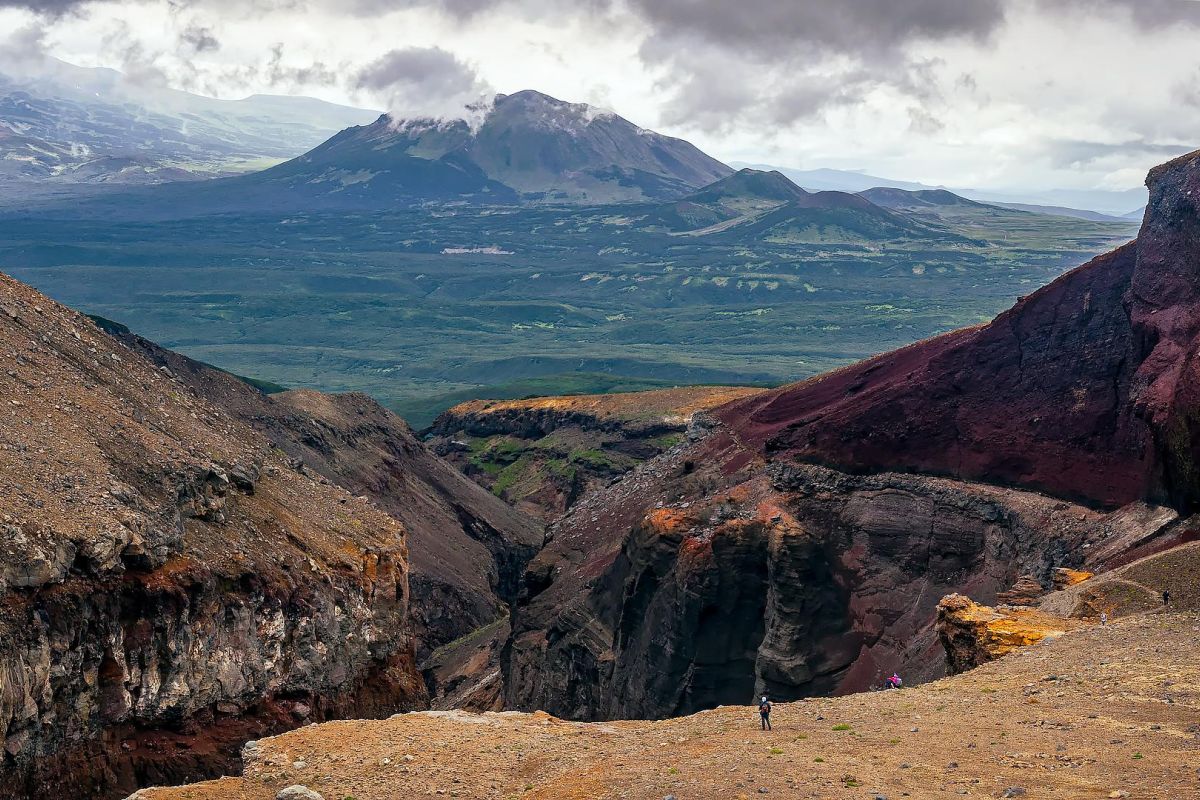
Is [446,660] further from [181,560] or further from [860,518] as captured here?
[181,560]

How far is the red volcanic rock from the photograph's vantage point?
1692 inches

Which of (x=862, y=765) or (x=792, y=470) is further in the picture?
(x=792, y=470)

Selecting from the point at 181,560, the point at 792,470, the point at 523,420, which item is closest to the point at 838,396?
the point at 792,470

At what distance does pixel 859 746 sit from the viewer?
25.5 metres

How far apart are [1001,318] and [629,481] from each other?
71.6 feet

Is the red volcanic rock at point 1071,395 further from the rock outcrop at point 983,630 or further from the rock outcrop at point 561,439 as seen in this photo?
the rock outcrop at point 561,439

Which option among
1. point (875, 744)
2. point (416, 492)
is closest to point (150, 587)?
point (875, 744)

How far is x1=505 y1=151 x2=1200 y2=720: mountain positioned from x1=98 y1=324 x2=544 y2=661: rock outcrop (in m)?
28.4

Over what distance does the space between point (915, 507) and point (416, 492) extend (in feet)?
199

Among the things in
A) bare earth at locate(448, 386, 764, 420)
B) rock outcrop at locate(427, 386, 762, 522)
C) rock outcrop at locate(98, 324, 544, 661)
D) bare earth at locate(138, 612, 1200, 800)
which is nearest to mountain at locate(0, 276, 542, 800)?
bare earth at locate(138, 612, 1200, 800)

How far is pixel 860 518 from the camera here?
49875 millimetres

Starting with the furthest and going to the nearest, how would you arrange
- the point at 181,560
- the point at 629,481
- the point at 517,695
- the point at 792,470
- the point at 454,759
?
the point at 629,481
the point at 517,695
the point at 792,470
the point at 181,560
the point at 454,759

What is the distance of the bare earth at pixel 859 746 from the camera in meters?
22.3

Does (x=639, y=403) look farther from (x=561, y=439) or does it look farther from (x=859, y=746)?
(x=859, y=746)
